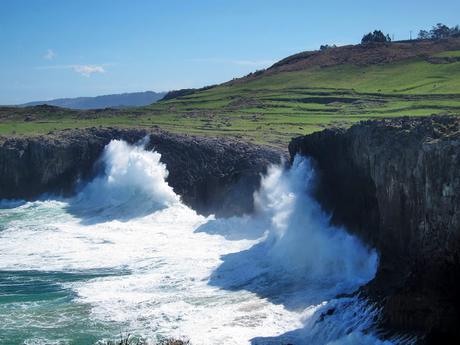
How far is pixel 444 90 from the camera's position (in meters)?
56.8

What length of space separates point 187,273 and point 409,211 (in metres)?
11.8

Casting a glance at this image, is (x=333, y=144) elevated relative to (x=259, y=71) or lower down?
lower down

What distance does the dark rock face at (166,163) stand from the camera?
44.6 metres

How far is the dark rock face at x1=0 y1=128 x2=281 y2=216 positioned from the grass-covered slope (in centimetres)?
312

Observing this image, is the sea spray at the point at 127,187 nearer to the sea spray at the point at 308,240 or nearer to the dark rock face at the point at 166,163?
the dark rock face at the point at 166,163

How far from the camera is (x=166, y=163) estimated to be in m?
50.1

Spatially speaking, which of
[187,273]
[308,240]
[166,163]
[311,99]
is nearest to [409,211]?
[308,240]

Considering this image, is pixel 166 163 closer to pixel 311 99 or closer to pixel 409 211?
pixel 311 99

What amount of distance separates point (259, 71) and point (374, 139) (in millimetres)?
73042

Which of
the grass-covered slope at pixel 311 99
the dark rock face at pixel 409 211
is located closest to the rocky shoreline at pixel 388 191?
the dark rock face at pixel 409 211

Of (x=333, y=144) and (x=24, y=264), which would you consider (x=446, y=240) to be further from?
(x=24, y=264)

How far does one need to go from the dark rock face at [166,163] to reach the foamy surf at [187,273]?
147 cm

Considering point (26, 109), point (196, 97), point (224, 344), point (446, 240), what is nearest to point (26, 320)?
point (224, 344)

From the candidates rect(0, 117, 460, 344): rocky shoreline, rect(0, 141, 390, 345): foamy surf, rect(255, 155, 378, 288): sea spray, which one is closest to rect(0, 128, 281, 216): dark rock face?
rect(0, 117, 460, 344): rocky shoreline
